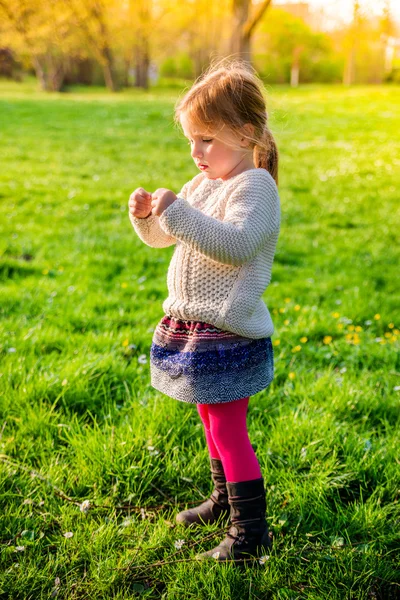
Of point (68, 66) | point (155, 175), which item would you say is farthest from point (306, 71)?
point (155, 175)

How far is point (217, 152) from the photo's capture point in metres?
2.10

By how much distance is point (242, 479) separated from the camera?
230 centimetres

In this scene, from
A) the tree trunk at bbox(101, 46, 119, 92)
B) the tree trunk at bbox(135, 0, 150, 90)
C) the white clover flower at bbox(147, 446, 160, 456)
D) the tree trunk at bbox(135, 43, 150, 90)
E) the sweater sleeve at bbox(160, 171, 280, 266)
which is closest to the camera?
the sweater sleeve at bbox(160, 171, 280, 266)

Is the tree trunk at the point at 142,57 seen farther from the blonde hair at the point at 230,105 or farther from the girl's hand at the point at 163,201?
the girl's hand at the point at 163,201

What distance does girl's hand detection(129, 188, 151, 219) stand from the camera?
214cm

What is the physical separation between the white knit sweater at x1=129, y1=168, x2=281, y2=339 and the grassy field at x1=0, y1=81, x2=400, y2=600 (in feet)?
1.25

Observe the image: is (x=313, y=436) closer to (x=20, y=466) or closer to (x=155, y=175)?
(x=20, y=466)

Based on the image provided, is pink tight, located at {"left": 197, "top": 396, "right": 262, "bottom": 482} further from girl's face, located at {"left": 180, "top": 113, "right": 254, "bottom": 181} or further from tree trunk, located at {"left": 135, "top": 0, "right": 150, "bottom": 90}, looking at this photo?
tree trunk, located at {"left": 135, "top": 0, "right": 150, "bottom": 90}

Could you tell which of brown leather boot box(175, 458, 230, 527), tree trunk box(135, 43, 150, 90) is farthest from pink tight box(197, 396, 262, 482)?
tree trunk box(135, 43, 150, 90)

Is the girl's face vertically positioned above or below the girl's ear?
below

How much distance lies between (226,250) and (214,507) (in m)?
1.25

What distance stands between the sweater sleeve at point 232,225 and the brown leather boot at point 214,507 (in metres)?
1.03

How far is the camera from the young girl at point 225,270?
2.01m

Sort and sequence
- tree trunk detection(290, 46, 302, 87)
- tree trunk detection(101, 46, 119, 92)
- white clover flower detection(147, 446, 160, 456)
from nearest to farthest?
white clover flower detection(147, 446, 160, 456)
tree trunk detection(101, 46, 119, 92)
tree trunk detection(290, 46, 302, 87)
